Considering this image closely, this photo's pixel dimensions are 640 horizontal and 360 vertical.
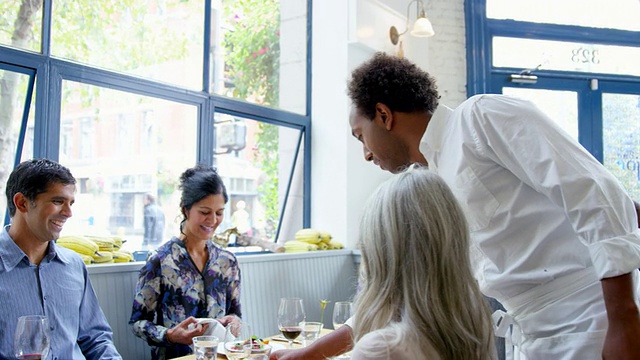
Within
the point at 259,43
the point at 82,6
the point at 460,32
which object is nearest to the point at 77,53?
the point at 82,6

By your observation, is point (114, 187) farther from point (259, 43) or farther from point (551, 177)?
point (551, 177)

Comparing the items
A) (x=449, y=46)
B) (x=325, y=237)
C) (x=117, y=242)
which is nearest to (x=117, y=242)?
(x=117, y=242)

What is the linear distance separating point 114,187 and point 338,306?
196 centimetres

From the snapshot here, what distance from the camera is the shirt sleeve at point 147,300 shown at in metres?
2.72

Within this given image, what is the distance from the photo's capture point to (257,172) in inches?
193

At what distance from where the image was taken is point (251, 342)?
208 centimetres

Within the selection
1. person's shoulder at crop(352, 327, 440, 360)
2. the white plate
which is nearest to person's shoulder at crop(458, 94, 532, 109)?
person's shoulder at crop(352, 327, 440, 360)

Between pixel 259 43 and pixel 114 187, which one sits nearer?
pixel 114 187

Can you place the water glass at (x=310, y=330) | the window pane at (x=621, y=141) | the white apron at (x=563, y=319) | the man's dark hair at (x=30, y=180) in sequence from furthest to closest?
the window pane at (x=621, y=141)
the man's dark hair at (x=30, y=180)
the water glass at (x=310, y=330)
the white apron at (x=563, y=319)

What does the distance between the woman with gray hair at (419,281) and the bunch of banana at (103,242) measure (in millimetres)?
2296

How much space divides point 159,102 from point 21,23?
0.96 meters

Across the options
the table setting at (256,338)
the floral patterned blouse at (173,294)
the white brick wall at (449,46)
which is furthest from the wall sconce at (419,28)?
the table setting at (256,338)

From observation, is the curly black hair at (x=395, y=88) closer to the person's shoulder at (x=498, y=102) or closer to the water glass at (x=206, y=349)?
the person's shoulder at (x=498, y=102)

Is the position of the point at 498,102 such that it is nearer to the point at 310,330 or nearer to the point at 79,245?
the point at 310,330
